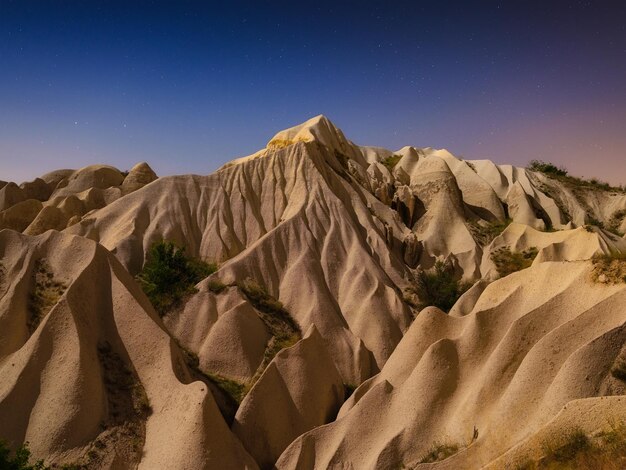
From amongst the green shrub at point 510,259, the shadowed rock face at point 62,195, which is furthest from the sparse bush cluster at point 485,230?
the shadowed rock face at point 62,195

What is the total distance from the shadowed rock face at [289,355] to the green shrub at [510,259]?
2070 millimetres

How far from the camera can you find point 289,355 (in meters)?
19.9

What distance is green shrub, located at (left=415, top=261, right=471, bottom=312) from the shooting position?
30094 millimetres

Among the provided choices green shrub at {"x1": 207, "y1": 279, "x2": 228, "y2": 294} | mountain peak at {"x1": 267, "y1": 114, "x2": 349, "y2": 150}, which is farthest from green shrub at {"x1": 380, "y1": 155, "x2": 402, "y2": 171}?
green shrub at {"x1": 207, "y1": 279, "x2": 228, "y2": 294}

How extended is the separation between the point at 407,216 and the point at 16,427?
31.0 metres

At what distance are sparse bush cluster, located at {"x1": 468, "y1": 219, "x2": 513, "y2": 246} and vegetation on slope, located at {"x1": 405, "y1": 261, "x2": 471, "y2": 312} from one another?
6289mm

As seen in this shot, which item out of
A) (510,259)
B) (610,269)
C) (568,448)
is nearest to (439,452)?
(568,448)

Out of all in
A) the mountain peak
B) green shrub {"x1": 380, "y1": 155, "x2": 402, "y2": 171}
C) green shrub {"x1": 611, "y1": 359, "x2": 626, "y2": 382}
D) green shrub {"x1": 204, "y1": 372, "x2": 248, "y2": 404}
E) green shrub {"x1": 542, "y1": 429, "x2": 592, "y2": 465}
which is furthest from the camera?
green shrub {"x1": 380, "y1": 155, "x2": 402, "y2": 171}

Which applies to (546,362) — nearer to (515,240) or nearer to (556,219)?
A: (515,240)

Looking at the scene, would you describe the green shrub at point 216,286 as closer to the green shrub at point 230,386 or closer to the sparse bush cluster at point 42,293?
the green shrub at point 230,386

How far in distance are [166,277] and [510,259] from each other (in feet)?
69.1

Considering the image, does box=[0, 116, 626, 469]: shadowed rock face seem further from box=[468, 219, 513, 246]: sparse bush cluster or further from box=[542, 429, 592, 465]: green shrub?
box=[468, 219, 513, 246]: sparse bush cluster

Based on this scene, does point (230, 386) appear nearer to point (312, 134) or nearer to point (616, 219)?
point (312, 134)

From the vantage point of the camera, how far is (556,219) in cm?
4897
